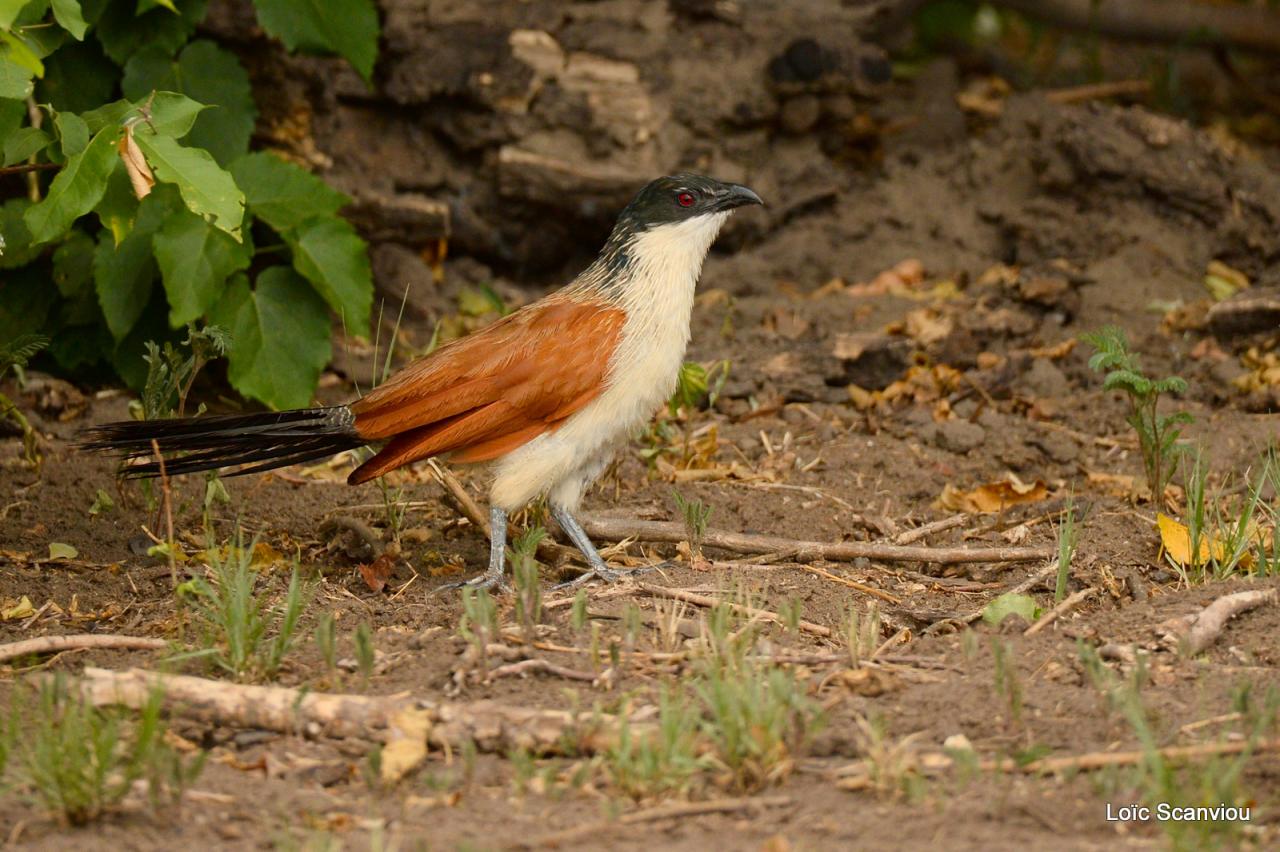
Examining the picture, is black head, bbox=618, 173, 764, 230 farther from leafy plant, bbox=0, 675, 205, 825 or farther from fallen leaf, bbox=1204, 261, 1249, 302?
fallen leaf, bbox=1204, 261, 1249, 302

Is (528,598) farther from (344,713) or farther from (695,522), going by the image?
(695,522)

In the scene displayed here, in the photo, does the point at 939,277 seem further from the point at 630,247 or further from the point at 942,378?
the point at 630,247

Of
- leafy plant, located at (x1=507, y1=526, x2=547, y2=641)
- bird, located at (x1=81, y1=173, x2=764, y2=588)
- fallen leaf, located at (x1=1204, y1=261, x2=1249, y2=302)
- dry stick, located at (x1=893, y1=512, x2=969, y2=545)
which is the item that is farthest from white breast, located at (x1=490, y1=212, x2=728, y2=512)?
fallen leaf, located at (x1=1204, y1=261, x2=1249, y2=302)

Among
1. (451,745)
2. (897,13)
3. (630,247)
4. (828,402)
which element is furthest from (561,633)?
(897,13)

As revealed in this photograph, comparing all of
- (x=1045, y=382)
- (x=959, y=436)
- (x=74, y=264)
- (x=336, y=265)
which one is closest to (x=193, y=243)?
(x=336, y=265)

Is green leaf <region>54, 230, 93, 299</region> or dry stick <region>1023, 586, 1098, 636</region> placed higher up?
green leaf <region>54, 230, 93, 299</region>

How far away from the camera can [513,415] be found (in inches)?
166

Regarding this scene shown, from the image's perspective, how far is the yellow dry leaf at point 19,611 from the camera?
4.01 m

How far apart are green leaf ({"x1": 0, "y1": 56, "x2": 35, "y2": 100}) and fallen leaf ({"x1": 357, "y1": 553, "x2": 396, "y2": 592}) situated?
5.25ft

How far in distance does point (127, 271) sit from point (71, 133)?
1508mm

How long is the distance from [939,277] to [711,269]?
1.08 meters

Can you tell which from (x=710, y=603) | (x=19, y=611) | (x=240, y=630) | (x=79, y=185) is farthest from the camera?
(x=19, y=611)

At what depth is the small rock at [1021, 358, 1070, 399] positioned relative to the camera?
590 centimetres

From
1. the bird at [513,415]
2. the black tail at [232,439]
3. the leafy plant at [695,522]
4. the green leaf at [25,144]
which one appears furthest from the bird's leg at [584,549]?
the green leaf at [25,144]
